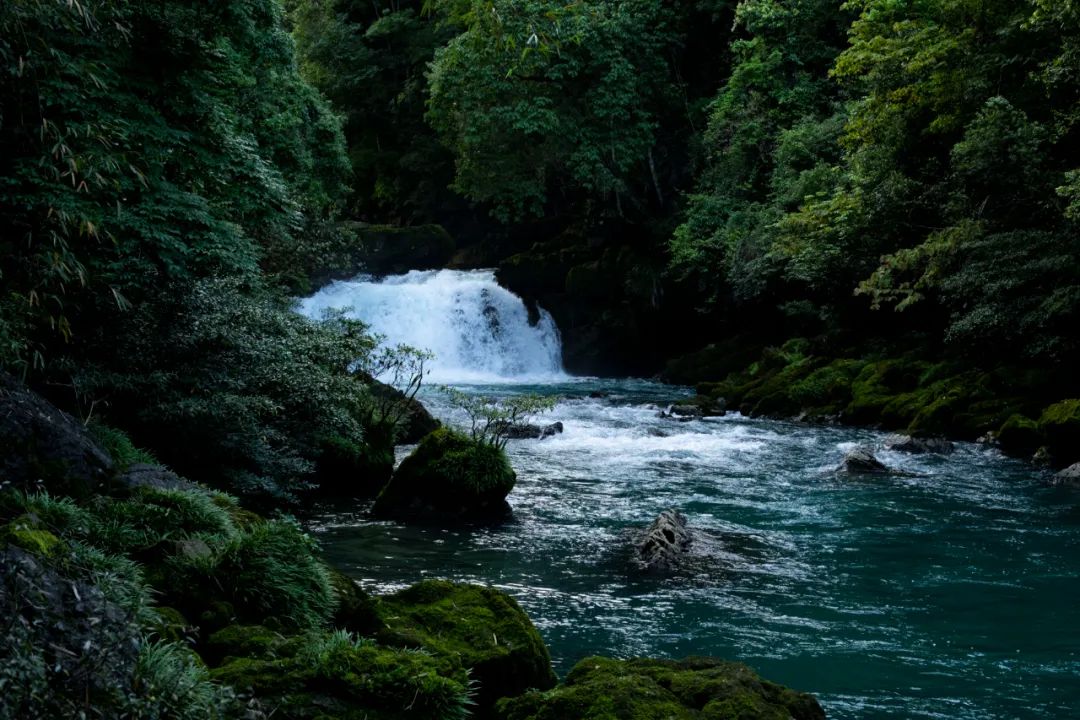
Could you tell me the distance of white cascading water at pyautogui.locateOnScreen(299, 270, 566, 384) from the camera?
33.0 meters

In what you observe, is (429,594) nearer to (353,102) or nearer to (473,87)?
(473,87)

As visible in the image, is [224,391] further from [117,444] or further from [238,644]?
[238,644]

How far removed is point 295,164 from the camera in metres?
23.1

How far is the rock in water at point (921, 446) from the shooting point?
18.1 m

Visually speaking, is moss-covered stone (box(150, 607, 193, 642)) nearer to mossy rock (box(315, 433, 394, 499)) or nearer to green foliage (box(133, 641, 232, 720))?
green foliage (box(133, 641, 232, 720))

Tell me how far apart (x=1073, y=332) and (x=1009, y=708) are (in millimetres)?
14686

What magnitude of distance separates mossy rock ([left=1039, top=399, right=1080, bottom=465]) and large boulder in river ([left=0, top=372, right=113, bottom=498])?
15.7 m

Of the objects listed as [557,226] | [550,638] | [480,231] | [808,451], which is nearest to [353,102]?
[480,231]

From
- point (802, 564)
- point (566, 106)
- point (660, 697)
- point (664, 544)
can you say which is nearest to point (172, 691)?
point (660, 697)

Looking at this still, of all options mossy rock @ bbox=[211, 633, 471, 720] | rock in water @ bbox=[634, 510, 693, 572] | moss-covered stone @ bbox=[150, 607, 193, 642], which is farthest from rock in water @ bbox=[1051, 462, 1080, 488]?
moss-covered stone @ bbox=[150, 607, 193, 642]

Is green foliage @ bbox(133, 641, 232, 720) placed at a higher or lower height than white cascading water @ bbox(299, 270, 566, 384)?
lower

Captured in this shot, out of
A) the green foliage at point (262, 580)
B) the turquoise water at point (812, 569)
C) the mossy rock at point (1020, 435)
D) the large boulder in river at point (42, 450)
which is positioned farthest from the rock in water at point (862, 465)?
the large boulder in river at point (42, 450)

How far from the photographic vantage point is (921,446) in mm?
18141

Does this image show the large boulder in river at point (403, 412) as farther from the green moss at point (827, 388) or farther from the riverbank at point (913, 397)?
the green moss at point (827, 388)
